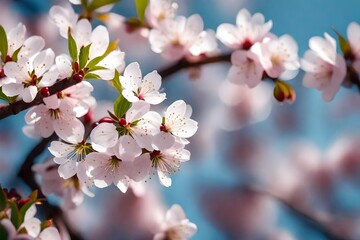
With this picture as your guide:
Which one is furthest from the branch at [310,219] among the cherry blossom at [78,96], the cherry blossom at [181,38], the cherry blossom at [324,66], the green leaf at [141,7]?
the cherry blossom at [78,96]

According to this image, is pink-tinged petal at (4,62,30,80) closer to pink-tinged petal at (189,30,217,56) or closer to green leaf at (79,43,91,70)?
green leaf at (79,43,91,70)

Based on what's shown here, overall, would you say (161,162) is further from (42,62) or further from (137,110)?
(42,62)

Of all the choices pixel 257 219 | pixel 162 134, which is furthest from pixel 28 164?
pixel 257 219

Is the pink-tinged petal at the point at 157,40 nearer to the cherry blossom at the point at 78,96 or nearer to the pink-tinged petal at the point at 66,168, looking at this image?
the cherry blossom at the point at 78,96

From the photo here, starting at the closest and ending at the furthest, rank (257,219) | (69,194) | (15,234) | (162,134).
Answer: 1. (15,234)
2. (162,134)
3. (69,194)
4. (257,219)

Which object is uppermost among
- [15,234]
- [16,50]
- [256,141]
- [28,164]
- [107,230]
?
[16,50]

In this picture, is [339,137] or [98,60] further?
[339,137]

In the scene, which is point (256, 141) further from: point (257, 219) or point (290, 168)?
point (257, 219)
